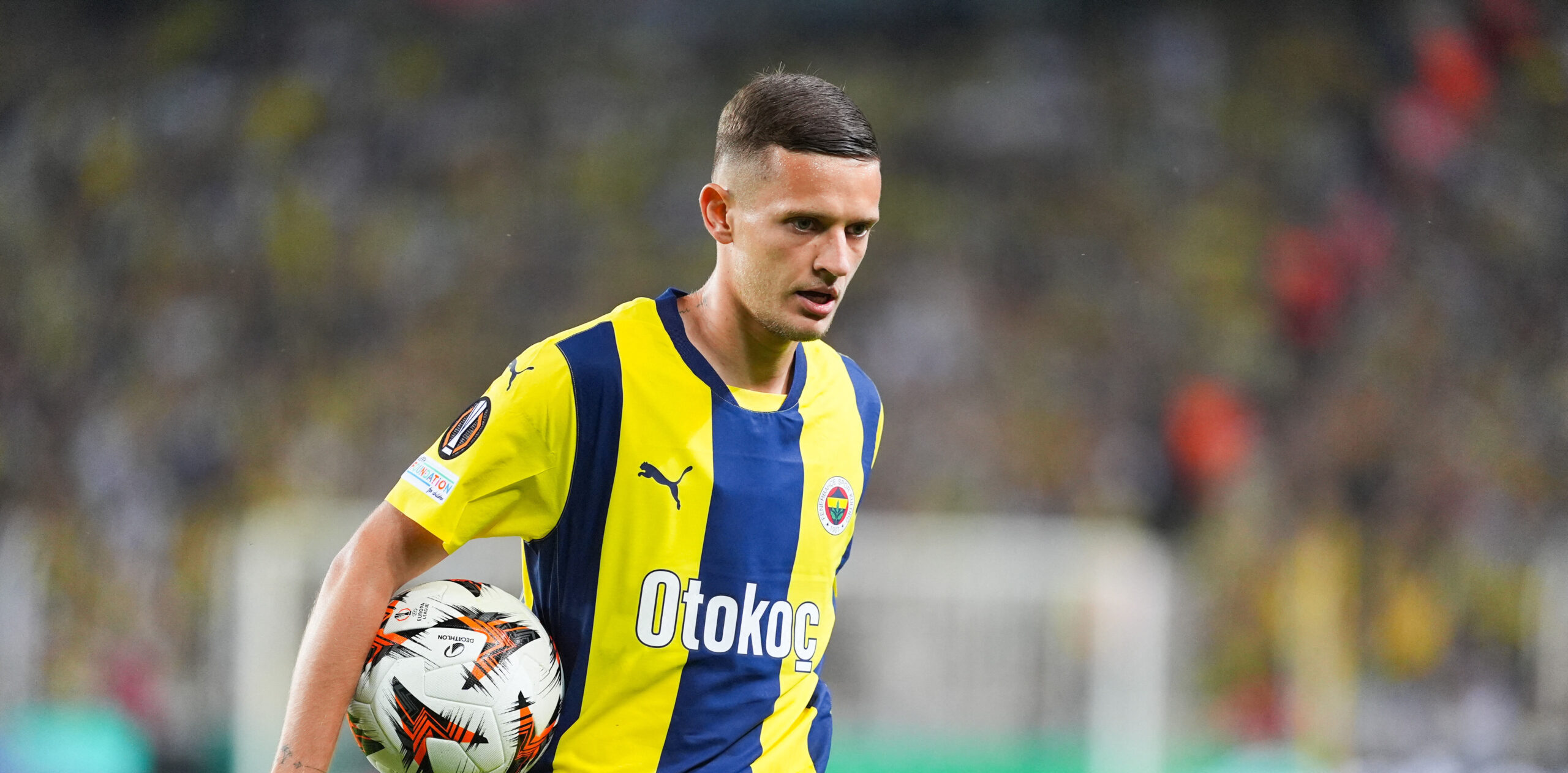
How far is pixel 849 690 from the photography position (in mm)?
7578

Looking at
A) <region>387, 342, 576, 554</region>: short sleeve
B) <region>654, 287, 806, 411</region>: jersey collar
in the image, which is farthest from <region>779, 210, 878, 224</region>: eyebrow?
<region>387, 342, 576, 554</region>: short sleeve

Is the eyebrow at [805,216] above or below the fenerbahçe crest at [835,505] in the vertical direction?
above

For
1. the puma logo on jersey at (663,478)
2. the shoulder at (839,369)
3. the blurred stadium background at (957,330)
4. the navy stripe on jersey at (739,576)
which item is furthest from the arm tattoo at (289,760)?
the blurred stadium background at (957,330)

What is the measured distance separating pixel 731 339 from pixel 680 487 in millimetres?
306

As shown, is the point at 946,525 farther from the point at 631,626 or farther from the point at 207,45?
the point at 207,45

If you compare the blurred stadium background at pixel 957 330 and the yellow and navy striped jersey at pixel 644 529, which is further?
the blurred stadium background at pixel 957 330

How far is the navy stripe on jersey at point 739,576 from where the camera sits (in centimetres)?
239

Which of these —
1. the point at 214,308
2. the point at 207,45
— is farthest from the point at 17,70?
the point at 214,308

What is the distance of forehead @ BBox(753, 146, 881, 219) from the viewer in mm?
2350

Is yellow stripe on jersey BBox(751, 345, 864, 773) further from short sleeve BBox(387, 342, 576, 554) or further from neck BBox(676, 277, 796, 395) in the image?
short sleeve BBox(387, 342, 576, 554)

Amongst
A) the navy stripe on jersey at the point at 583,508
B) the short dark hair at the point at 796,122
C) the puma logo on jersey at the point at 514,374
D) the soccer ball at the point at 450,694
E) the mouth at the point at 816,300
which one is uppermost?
the short dark hair at the point at 796,122

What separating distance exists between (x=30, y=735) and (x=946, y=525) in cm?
489

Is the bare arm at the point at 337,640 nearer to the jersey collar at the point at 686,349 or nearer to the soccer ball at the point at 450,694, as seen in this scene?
the soccer ball at the point at 450,694

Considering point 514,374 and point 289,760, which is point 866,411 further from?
point 289,760
